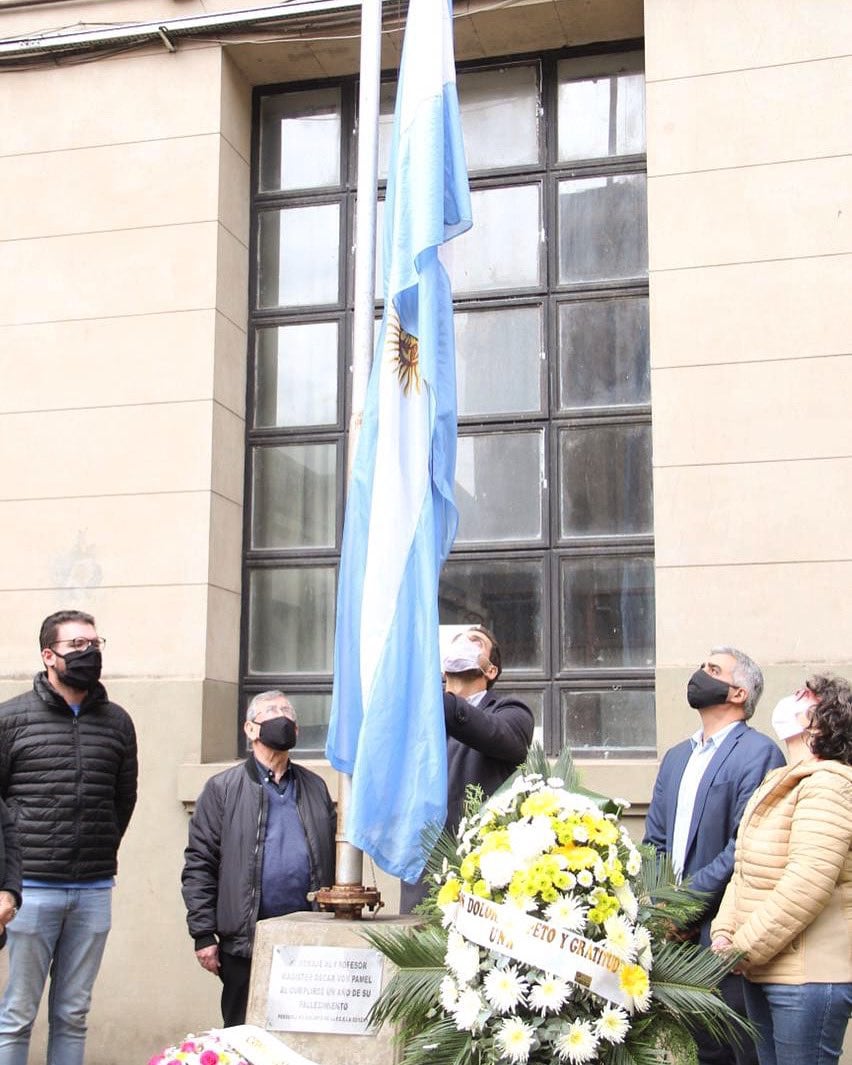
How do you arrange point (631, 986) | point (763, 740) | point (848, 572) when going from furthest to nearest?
1. point (848, 572)
2. point (763, 740)
3. point (631, 986)

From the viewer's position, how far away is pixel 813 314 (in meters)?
7.11

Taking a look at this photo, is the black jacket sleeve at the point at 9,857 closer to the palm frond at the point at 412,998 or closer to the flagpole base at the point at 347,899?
the flagpole base at the point at 347,899

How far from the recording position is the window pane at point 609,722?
7.50 metres

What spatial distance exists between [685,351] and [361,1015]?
4.11 m

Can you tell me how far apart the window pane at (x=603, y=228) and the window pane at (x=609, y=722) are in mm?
2353

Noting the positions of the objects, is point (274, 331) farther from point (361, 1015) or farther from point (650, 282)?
point (361, 1015)

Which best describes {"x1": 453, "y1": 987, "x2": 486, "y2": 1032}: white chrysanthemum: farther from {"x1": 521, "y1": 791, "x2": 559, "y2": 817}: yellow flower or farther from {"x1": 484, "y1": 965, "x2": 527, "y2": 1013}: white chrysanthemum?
{"x1": 521, "y1": 791, "x2": 559, "y2": 817}: yellow flower

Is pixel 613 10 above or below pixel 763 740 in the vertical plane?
above

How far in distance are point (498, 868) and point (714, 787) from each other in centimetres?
167

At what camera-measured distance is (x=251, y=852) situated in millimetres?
5871

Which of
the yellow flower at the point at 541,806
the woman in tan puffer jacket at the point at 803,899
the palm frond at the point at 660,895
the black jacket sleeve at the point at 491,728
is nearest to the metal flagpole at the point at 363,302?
the black jacket sleeve at the point at 491,728

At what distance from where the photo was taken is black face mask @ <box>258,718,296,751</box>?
19.6 feet

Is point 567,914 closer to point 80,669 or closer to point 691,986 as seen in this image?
point 691,986

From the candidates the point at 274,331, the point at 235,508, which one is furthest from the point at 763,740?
the point at 274,331
